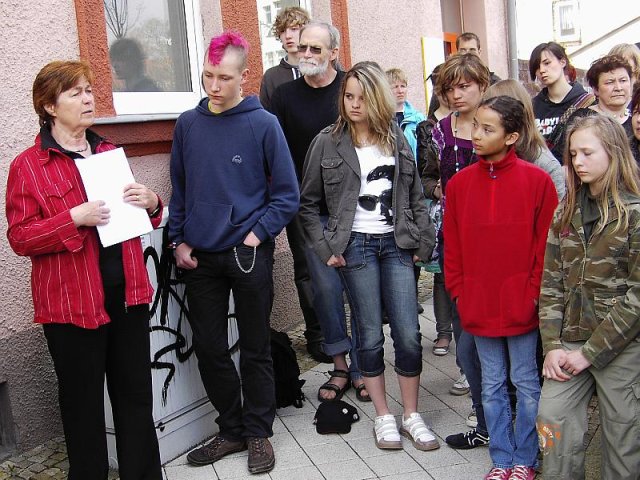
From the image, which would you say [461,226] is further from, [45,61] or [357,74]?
[45,61]

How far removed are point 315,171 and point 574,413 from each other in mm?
1747

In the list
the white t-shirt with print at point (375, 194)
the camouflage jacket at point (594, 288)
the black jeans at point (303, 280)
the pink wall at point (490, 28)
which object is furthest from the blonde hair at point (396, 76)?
the pink wall at point (490, 28)

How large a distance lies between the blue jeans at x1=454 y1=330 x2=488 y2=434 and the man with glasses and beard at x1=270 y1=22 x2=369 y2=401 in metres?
0.91

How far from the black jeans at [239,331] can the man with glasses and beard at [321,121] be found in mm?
673

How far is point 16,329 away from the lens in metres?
3.91

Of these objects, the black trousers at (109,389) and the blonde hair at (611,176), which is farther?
the black trousers at (109,389)

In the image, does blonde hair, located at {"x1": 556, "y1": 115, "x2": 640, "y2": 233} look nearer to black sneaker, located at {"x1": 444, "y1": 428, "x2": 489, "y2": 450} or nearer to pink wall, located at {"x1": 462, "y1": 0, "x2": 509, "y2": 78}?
black sneaker, located at {"x1": 444, "y1": 428, "x2": 489, "y2": 450}

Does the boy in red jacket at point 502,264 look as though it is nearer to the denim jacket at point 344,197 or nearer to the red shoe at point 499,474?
the red shoe at point 499,474

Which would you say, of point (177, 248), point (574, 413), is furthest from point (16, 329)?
point (574, 413)

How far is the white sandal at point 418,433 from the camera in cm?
391

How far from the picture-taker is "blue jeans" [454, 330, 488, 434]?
372cm

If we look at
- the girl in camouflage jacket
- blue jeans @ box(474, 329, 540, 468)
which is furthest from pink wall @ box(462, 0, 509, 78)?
the girl in camouflage jacket

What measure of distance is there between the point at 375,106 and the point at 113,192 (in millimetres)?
1385

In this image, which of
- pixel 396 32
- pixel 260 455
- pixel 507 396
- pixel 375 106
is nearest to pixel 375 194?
pixel 375 106
